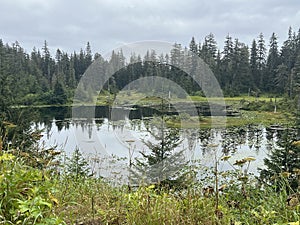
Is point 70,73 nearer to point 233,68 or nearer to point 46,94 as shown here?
point 46,94

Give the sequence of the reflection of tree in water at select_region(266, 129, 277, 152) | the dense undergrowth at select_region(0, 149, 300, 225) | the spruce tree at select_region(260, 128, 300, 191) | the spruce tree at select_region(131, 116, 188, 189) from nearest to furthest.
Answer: the dense undergrowth at select_region(0, 149, 300, 225), the spruce tree at select_region(260, 128, 300, 191), the spruce tree at select_region(131, 116, 188, 189), the reflection of tree in water at select_region(266, 129, 277, 152)

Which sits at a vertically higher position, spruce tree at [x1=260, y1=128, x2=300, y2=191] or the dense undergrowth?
the dense undergrowth

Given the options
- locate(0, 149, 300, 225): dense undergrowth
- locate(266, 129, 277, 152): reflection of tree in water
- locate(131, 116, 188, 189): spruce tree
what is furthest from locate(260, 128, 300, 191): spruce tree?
locate(0, 149, 300, 225): dense undergrowth

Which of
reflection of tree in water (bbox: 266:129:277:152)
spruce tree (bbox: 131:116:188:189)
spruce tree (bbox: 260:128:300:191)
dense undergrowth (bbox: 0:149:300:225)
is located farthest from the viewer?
reflection of tree in water (bbox: 266:129:277:152)

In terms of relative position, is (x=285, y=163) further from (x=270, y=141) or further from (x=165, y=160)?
(x=270, y=141)

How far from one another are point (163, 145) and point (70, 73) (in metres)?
42.3

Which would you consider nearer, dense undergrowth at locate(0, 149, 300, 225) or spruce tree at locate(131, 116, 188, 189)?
dense undergrowth at locate(0, 149, 300, 225)

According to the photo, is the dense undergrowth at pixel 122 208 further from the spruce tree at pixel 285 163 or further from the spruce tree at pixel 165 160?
the spruce tree at pixel 165 160

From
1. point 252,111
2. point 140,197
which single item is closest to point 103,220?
point 140,197

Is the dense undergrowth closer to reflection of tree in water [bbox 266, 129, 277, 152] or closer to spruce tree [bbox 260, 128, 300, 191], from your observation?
spruce tree [bbox 260, 128, 300, 191]

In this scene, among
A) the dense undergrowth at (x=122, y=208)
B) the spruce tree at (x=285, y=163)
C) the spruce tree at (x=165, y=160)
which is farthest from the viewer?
the spruce tree at (x=165, y=160)

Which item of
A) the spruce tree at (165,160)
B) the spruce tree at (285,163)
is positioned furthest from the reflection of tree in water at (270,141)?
the spruce tree at (165,160)

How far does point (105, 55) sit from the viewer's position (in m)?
6.34

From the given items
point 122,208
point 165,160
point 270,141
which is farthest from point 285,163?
point 122,208
